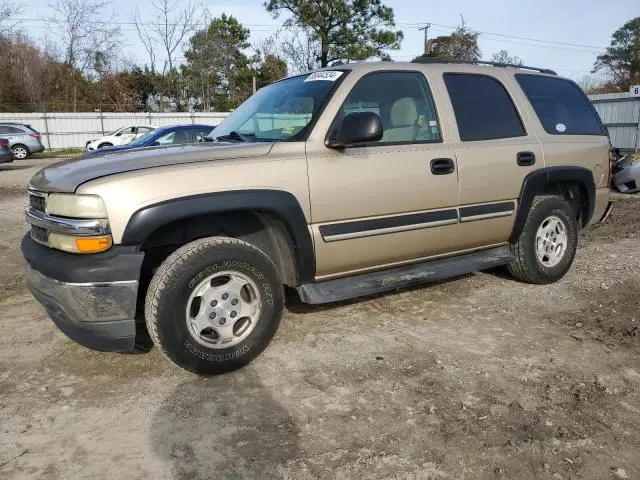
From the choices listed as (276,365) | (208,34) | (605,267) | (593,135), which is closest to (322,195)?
(276,365)

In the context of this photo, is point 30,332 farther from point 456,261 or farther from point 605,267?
point 605,267

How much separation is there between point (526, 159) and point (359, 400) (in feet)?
8.48

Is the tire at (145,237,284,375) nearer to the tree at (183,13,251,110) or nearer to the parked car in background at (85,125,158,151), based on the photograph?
the parked car in background at (85,125,158,151)

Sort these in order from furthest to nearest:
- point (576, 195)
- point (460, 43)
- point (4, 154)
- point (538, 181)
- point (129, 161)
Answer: point (460, 43)
point (4, 154)
point (576, 195)
point (538, 181)
point (129, 161)

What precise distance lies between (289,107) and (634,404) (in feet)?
9.38

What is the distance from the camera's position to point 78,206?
2824 millimetres

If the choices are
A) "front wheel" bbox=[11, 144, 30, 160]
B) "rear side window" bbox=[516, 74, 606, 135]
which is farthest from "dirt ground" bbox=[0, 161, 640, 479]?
"front wheel" bbox=[11, 144, 30, 160]

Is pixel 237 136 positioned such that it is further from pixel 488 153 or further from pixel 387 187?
pixel 488 153

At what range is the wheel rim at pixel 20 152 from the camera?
22953 mm

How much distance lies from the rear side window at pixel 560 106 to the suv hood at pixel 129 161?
2645 millimetres

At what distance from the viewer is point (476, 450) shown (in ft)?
8.12

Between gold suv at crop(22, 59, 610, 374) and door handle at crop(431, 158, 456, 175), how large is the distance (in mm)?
16

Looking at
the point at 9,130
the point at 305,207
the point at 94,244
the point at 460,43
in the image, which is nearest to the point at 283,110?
the point at 305,207

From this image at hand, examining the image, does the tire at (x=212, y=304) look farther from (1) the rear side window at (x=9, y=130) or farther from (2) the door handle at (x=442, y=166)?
(1) the rear side window at (x=9, y=130)
